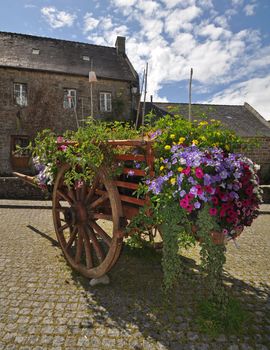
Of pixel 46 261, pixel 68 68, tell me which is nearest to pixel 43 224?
pixel 46 261

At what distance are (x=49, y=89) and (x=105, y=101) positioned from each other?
3154mm

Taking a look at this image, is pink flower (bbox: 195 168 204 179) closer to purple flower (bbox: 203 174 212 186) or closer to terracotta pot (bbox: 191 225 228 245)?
purple flower (bbox: 203 174 212 186)

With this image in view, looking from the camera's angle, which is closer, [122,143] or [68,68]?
[122,143]

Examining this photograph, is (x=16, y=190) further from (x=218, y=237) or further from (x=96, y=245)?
(x=218, y=237)

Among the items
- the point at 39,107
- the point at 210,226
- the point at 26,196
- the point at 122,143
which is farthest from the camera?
the point at 39,107

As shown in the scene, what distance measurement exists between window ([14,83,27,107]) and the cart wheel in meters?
12.9

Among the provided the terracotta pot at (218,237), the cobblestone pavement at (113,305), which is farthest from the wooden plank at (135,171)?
the cobblestone pavement at (113,305)

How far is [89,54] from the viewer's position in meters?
17.9

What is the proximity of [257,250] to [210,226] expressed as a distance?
2.99 meters

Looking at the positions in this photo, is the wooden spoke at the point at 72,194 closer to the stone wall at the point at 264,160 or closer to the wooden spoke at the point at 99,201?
the wooden spoke at the point at 99,201

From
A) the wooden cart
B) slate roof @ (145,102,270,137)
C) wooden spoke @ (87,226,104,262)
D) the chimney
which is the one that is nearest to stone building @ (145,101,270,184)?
slate roof @ (145,102,270,137)

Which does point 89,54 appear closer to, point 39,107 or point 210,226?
point 39,107

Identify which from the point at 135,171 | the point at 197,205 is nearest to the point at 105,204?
the point at 135,171

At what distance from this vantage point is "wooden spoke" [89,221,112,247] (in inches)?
114
